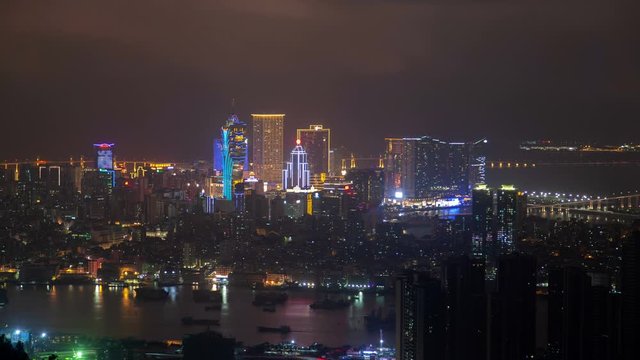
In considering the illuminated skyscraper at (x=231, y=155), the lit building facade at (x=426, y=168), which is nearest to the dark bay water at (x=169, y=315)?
the lit building facade at (x=426, y=168)

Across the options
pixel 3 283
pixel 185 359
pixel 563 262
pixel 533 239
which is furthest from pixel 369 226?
pixel 185 359

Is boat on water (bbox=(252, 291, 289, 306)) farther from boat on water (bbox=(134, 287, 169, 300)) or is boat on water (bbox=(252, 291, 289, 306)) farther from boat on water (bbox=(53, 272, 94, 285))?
boat on water (bbox=(53, 272, 94, 285))

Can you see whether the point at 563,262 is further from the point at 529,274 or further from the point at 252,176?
the point at 252,176

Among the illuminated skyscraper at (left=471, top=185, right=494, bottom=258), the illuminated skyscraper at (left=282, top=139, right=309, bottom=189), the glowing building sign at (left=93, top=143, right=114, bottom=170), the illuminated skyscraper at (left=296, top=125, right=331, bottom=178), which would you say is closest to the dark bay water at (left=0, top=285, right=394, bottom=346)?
the illuminated skyscraper at (left=471, top=185, right=494, bottom=258)

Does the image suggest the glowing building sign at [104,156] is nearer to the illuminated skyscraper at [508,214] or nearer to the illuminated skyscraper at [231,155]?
the illuminated skyscraper at [231,155]

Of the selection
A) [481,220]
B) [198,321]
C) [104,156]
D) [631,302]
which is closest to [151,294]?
[198,321]

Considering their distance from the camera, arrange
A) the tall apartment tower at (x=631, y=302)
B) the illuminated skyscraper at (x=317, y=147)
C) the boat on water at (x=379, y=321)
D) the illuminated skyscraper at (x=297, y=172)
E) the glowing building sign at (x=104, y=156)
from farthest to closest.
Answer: the illuminated skyscraper at (x=297, y=172) → the illuminated skyscraper at (x=317, y=147) → the glowing building sign at (x=104, y=156) → the boat on water at (x=379, y=321) → the tall apartment tower at (x=631, y=302)

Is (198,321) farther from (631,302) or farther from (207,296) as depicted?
(631,302)
